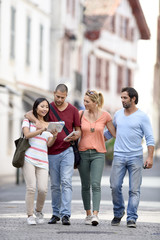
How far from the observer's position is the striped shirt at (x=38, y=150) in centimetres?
1145

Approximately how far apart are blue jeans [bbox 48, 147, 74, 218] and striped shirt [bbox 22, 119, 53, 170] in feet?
0.77

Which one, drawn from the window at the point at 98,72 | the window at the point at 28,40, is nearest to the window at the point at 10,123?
the window at the point at 28,40

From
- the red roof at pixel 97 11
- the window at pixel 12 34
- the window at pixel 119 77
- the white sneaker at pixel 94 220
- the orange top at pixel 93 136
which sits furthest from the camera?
the window at pixel 119 77

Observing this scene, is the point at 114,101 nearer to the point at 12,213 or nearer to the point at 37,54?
the point at 37,54

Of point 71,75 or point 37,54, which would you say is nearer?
point 37,54

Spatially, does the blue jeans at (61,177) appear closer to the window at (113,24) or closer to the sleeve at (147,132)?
the sleeve at (147,132)

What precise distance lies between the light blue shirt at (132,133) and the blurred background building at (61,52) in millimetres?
13554

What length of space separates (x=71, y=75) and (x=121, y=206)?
103ft

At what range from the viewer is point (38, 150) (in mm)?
11484

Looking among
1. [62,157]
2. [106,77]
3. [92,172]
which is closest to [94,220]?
[92,172]

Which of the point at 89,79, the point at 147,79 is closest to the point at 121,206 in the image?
the point at 89,79

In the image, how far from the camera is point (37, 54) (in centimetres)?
3616

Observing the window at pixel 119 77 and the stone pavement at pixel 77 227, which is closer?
the stone pavement at pixel 77 227

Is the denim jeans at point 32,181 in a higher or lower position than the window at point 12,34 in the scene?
lower
